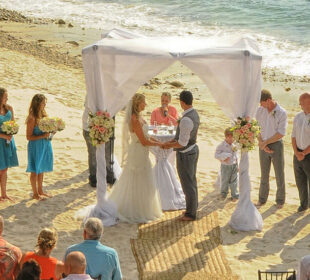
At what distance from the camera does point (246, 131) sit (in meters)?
9.40

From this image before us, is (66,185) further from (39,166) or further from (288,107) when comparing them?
(288,107)

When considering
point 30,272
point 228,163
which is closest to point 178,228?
point 228,163

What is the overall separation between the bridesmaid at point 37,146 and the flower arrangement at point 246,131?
289cm

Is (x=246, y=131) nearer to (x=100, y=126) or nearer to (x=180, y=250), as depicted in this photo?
(x=180, y=250)

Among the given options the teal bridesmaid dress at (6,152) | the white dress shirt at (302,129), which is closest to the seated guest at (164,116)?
the white dress shirt at (302,129)

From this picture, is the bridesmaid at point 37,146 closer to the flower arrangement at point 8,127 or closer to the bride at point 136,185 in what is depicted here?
the flower arrangement at point 8,127

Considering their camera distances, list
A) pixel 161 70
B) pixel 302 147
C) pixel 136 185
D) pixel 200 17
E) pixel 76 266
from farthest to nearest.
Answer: pixel 200 17 → pixel 302 147 → pixel 136 185 → pixel 161 70 → pixel 76 266

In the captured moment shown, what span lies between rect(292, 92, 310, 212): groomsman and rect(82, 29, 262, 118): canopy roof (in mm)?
898

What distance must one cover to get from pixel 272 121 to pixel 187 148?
163 cm

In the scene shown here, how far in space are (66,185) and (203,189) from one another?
237cm

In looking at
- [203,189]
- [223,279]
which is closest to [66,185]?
[203,189]

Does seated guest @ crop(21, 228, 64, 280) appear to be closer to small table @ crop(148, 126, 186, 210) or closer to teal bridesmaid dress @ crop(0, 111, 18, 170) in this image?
teal bridesmaid dress @ crop(0, 111, 18, 170)

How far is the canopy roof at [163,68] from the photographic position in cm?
930

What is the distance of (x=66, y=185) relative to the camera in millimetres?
11141
